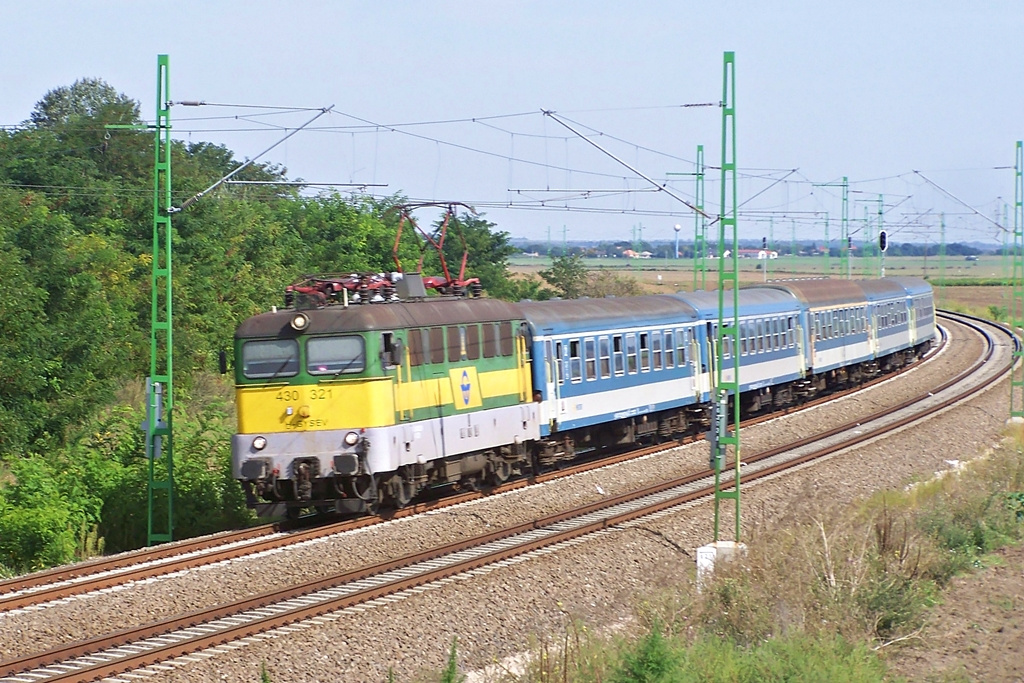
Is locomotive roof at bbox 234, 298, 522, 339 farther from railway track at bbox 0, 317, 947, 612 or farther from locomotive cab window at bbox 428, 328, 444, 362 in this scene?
railway track at bbox 0, 317, 947, 612

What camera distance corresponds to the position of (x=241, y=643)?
12.6 m

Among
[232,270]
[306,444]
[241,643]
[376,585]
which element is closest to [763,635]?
[376,585]

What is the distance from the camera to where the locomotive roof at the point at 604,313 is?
24328 millimetres

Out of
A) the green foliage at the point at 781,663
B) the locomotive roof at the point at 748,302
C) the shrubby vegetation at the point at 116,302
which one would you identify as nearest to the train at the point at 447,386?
the locomotive roof at the point at 748,302

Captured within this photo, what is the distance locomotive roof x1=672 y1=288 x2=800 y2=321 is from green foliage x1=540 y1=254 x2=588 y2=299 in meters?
26.1

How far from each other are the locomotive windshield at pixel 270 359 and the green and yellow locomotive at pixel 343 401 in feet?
0.04

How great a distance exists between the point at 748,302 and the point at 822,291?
6.57 meters

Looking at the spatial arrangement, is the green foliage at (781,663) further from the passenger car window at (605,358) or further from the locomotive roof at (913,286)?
the locomotive roof at (913,286)

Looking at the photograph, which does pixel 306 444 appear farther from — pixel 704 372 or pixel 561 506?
pixel 704 372

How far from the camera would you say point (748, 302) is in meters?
33.0

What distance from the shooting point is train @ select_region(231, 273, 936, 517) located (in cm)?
1859

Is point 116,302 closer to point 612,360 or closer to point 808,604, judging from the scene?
point 612,360

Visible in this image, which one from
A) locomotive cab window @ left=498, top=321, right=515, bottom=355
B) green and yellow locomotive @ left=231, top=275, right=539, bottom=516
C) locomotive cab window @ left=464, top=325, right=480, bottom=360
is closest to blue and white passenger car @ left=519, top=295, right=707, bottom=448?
locomotive cab window @ left=498, top=321, right=515, bottom=355

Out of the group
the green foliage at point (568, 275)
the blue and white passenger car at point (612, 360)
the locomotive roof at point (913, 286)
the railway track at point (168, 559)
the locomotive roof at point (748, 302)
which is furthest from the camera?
the green foliage at point (568, 275)
